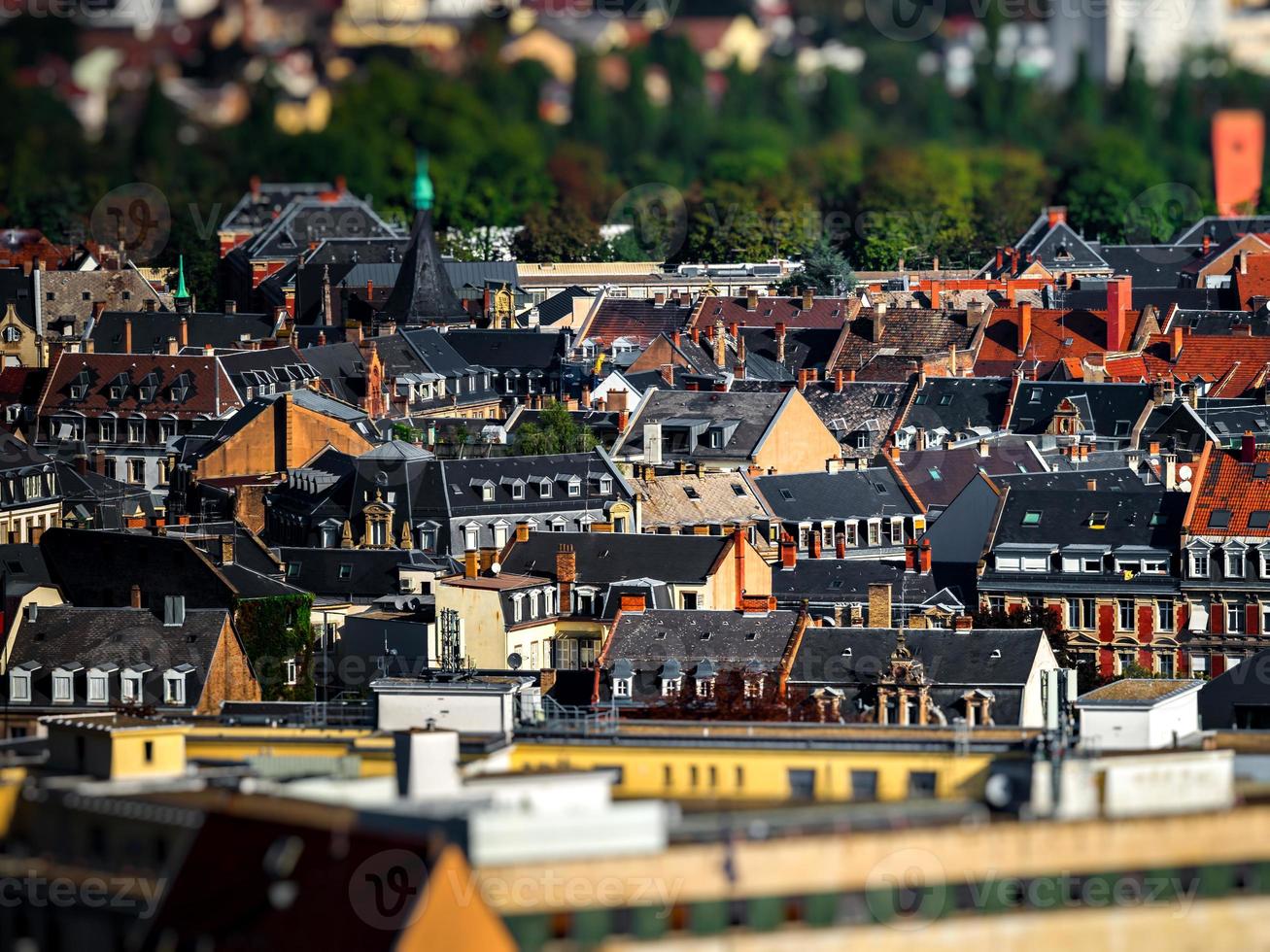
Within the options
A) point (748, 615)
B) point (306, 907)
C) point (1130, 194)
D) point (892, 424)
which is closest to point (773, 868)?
point (306, 907)

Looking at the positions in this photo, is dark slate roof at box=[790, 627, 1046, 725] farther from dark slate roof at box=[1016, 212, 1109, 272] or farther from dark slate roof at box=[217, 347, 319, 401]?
dark slate roof at box=[1016, 212, 1109, 272]

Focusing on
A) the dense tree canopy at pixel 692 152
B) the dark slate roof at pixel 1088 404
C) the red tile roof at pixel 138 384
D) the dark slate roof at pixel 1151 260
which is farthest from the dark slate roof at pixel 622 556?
the dense tree canopy at pixel 692 152

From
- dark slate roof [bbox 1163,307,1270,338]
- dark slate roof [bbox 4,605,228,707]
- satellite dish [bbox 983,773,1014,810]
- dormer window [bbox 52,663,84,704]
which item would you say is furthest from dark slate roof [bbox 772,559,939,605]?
dark slate roof [bbox 1163,307,1270,338]

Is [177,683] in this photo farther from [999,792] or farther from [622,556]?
[999,792]

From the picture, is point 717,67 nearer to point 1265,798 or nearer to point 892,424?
point 892,424

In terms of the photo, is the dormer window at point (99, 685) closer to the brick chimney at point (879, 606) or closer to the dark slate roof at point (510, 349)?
the brick chimney at point (879, 606)

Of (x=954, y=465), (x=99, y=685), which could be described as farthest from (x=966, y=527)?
(x=99, y=685)
